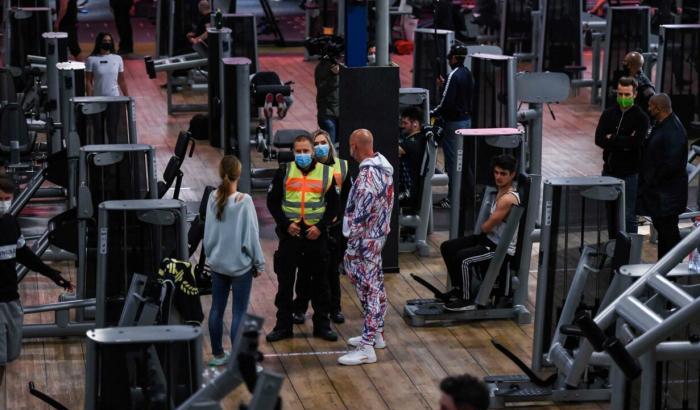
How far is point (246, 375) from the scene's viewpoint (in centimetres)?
457

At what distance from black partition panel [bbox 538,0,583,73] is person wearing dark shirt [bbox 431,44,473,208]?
6.62 m

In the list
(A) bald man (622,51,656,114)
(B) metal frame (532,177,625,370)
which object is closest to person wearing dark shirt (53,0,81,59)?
(A) bald man (622,51,656,114)

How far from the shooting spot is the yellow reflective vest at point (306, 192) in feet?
27.9

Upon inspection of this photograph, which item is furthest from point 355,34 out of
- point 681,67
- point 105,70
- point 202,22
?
point 202,22

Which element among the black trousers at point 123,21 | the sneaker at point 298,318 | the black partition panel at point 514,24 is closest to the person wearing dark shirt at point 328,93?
the sneaker at point 298,318

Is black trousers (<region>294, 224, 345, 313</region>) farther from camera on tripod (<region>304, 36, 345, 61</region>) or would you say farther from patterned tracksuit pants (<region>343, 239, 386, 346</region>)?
camera on tripod (<region>304, 36, 345, 61</region>)

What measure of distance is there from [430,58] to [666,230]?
247 inches

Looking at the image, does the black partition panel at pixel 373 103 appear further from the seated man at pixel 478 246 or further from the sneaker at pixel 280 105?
the sneaker at pixel 280 105

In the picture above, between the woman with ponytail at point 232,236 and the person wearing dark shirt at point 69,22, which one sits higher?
the person wearing dark shirt at point 69,22

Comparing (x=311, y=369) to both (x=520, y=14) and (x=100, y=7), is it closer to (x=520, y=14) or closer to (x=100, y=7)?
(x=520, y=14)

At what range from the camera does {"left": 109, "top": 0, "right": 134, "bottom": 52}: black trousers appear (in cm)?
2162

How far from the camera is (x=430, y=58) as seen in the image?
1580 cm

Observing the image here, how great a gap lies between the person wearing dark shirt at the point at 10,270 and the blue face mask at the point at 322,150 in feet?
5.88

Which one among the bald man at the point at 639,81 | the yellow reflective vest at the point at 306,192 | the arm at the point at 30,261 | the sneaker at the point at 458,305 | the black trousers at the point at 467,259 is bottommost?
the sneaker at the point at 458,305
